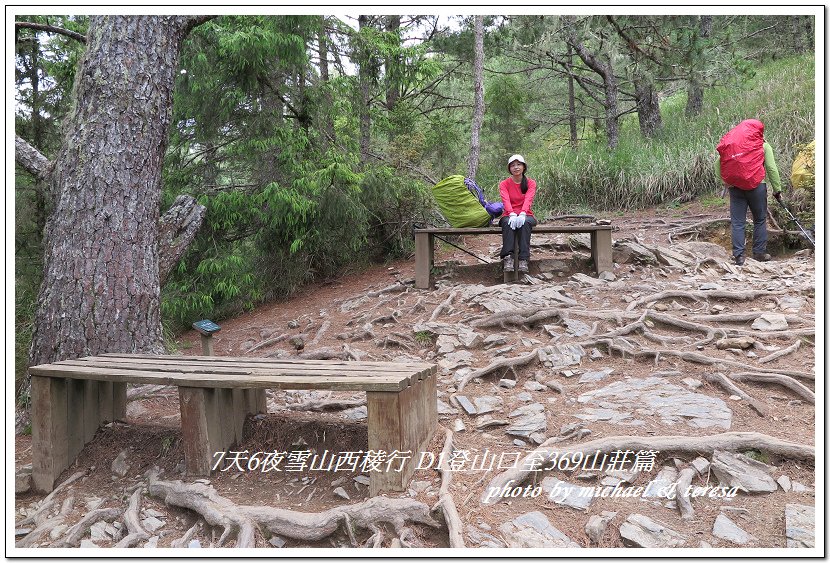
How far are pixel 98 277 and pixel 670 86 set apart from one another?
43.1 feet

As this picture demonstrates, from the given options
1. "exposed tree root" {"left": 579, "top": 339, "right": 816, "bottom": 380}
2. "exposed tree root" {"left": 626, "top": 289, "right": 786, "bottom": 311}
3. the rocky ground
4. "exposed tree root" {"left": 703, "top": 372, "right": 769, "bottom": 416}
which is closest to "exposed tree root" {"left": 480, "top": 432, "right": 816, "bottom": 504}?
the rocky ground

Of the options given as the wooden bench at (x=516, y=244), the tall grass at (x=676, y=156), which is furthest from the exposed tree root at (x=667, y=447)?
the tall grass at (x=676, y=156)

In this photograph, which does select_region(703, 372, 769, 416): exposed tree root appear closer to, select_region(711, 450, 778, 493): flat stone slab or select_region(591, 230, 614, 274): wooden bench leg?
select_region(711, 450, 778, 493): flat stone slab

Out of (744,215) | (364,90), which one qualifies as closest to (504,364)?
(744,215)

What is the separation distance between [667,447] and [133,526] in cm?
279

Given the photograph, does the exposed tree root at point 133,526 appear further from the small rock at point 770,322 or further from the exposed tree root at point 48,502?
the small rock at point 770,322

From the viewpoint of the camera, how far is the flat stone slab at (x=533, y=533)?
267 cm

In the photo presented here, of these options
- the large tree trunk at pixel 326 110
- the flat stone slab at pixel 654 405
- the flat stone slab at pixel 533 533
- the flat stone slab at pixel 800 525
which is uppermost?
the large tree trunk at pixel 326 110

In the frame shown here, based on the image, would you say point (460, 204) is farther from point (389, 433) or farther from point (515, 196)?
point (389, 433)

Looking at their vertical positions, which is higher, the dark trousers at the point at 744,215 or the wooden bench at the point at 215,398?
the dark trousers at the point at 744,215

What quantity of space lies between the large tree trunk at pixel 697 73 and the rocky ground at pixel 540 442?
221 inches

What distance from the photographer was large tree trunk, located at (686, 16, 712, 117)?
10414mm

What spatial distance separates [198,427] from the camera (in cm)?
333
